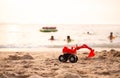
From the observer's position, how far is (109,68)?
82.0 inches

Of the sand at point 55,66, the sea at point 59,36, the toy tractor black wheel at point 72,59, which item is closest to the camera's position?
the sand at point 55,66

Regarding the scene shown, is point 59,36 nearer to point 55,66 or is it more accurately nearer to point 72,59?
point 72,59

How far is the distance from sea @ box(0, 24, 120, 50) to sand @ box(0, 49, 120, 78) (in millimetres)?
897

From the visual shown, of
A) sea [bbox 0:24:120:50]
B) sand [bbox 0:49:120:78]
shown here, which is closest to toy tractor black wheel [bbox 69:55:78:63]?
sand [bbox 0:49:120:78]

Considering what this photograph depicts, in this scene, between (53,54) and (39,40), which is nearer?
(53,54)

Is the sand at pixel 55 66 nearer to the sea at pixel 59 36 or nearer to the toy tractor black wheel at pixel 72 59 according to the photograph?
the toy tractor black wheel at pixel 72 59

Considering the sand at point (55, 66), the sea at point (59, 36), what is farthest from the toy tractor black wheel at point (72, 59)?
the sea at point (59, 36)

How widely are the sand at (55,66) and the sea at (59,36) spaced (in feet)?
2.94

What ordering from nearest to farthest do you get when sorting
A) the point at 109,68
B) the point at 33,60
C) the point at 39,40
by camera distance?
the point at 109,68
the point at 33,60
the point at 39,40

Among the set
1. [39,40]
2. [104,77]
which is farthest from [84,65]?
[39,40]

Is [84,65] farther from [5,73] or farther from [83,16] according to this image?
[83,16]

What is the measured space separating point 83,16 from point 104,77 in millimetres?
2336

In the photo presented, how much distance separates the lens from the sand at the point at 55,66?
1.87 m

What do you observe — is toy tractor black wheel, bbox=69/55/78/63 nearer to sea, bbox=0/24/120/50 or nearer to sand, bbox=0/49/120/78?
sand, bbox=0/49/120/78
